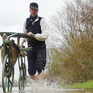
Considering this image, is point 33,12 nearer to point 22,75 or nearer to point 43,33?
point 43,33

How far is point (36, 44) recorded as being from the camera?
7.33m

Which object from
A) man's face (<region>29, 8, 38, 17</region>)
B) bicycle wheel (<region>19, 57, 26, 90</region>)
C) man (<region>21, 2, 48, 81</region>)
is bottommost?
bicycle wheel (<region>19, 57, 26, 90</region>)

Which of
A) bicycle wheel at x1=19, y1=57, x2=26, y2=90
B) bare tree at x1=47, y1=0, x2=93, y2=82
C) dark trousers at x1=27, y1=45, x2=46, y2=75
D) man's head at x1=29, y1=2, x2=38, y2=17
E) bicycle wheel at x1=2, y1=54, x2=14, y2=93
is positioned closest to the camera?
bicycle wheel at x1=2, y1=54, x2=14, y2=93

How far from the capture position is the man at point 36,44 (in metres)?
7.17

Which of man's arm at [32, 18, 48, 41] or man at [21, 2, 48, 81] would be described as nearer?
man's arm at [32, 18, 48, 41]

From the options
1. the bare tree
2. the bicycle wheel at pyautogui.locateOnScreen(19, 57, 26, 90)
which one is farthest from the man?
the bare tree

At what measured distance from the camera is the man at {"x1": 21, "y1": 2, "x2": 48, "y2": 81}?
7172 mm

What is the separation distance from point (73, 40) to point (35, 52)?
1083 inches

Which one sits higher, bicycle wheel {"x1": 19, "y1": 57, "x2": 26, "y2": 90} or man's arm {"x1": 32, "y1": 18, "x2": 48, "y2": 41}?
man's arm {"x1": 32, "y1": 18, "x2": 48, "y2": 41}

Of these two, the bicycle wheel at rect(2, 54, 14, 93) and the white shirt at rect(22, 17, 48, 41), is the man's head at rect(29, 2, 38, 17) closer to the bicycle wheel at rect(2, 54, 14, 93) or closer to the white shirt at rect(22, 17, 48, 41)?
the white shirt at rect(22, 17, 48, 41)

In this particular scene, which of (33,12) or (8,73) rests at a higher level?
(33,12)

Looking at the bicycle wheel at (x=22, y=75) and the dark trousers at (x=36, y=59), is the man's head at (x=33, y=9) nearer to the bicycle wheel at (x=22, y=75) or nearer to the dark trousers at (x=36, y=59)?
the dark trousers at (x=36, y=59)

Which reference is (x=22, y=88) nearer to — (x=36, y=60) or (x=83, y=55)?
(x=36, y=60)

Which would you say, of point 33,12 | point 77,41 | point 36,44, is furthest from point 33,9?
point 77,41
